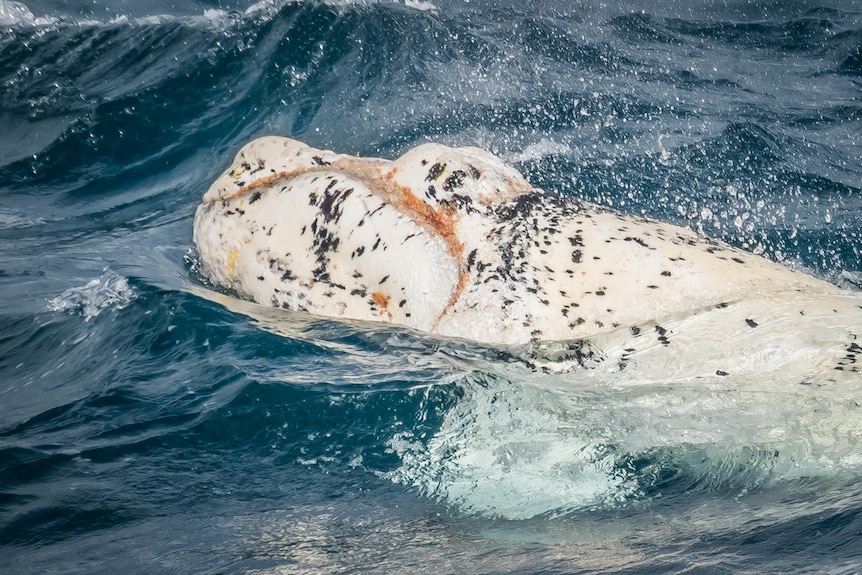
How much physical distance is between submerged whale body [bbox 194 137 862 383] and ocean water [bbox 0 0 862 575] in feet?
0.64

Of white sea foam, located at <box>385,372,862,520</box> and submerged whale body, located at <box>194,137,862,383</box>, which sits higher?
submerged whale body, located at <box>194,137,862,383</box>

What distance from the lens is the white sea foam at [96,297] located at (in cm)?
638

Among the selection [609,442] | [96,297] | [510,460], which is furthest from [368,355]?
[96,297]

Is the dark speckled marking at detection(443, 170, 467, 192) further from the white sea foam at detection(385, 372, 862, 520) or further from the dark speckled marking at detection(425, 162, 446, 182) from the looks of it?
the white sea foam at detection(385, 372, 862, 520)

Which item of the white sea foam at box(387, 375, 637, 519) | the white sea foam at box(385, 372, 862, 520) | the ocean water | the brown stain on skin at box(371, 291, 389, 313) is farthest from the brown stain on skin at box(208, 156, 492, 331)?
the white sea foam at box(385, 372, 862, 520)

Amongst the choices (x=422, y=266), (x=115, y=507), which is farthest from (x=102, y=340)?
(x=422, y=266)

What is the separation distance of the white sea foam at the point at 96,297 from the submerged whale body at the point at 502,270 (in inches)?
28.5

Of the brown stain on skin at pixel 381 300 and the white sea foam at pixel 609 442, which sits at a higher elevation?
the brown stain on skin at pixel 381 300

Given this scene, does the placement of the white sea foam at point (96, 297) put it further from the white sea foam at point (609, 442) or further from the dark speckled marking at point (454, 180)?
the white sea foam at point (609, 442)

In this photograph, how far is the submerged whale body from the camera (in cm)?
500

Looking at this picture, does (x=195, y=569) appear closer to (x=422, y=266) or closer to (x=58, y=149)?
(x=422, y=266)

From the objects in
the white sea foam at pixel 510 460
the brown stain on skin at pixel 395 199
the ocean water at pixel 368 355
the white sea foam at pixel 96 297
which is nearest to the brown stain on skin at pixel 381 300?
the brown stain on skin at pixel 395 199

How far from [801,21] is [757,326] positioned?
32.8 ft

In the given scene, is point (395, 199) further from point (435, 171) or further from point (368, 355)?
point (368, 355)
